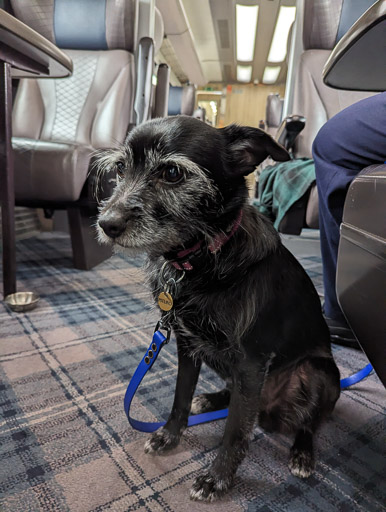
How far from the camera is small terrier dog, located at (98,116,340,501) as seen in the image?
28.7 inches

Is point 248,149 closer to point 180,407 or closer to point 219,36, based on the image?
point 180,407

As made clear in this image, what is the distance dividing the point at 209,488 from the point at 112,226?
0.57 meters

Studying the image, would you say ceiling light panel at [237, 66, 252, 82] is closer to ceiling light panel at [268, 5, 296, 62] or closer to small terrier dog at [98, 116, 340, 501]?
ceiling light panel at [268, 5, 296, 62]

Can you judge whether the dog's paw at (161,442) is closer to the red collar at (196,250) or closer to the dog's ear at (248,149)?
the red collar at (196,250)

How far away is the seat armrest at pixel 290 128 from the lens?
196 centimetres

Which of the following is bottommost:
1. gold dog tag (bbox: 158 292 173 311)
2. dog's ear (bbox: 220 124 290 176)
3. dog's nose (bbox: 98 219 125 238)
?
gold dog tag (bbox: 158 292 173 311)

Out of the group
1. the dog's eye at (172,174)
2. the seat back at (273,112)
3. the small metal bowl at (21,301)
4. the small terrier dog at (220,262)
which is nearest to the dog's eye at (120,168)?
the small terrier dog at (220,262)

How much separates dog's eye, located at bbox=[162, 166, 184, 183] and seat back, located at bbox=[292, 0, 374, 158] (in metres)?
1.80

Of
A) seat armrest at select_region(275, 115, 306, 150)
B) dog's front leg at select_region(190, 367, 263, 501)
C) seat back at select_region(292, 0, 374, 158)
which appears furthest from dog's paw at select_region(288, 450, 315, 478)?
seat back at select_region(292, 0, 374, 158)

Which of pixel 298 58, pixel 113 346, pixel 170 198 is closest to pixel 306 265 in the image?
pixel 298 58

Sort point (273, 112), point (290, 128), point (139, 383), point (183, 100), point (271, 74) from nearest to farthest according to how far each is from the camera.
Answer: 1. point (139, 383)
2. point (290, 128)
3. point (273, 112)
4. point (183, 100)
5. point (271, 74)

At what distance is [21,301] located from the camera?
1.59 m

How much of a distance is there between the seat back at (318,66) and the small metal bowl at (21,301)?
179 centimetres

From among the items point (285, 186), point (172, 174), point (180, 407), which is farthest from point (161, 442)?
point (285, 186)
